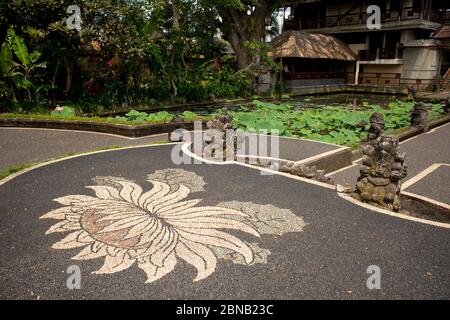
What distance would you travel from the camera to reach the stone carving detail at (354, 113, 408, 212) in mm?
5566

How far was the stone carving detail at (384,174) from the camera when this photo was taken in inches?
219

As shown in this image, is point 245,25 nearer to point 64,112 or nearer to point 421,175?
point 64,112

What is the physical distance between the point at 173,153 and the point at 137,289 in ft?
17.0

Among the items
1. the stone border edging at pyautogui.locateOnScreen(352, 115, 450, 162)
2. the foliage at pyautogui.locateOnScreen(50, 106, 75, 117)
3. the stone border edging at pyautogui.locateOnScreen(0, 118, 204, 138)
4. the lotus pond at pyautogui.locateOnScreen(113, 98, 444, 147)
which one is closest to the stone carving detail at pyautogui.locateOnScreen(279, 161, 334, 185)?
the stone border edging at pyautogui.locateOnScreen(352, 115, 450, 162)

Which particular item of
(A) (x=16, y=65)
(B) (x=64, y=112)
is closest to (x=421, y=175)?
(B) (x=64, y=112)

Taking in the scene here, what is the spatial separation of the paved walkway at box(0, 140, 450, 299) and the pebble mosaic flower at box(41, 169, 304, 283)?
0.01 m

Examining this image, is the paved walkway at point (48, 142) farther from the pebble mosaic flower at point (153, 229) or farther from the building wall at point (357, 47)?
the building wall at point (357, 47)

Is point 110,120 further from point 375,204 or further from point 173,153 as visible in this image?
point 375,204

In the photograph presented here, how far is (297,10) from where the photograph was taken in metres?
34.6

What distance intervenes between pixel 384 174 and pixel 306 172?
1457 mm

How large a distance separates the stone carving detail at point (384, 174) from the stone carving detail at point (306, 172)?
0.95 m

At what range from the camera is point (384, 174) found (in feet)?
18.5

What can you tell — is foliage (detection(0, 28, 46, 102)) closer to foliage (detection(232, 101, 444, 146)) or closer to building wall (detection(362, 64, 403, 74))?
foliage (detection(232, 101, 444, 146))

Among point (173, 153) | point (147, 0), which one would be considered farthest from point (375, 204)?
point (147, 0)
